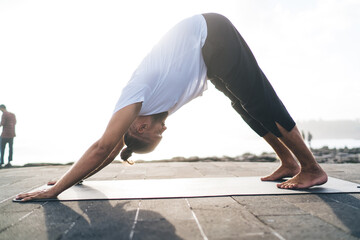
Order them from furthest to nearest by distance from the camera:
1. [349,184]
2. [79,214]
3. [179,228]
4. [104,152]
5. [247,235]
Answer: [349,184], [104,152], [79,214], [179,228], [247,235]

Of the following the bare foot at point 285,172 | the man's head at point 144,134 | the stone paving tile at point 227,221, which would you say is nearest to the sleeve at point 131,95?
the man's head at point 144,134

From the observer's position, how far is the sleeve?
5.97 ft

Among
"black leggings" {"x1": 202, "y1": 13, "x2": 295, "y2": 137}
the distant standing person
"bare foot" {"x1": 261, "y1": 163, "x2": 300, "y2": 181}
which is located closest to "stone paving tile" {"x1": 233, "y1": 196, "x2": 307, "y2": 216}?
"black leggings" {"x1": 202, "y1": 13, "x2": 295, "y2": 137}

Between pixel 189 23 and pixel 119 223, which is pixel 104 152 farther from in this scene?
pixel 189 23

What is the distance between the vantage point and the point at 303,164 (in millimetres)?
2279

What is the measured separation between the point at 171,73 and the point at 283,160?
1475 mm

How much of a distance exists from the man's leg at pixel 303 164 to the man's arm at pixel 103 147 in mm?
1211

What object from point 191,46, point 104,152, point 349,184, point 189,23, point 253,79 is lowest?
point 349,184

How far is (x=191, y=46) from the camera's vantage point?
2.18 m

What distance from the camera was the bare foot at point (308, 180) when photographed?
2.20 meters

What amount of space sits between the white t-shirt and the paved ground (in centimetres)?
68

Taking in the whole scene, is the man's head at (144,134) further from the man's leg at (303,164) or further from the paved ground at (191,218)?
the man's leg at (303,164)

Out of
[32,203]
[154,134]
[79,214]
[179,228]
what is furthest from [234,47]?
[32,203]

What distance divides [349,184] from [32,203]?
2.58 m
